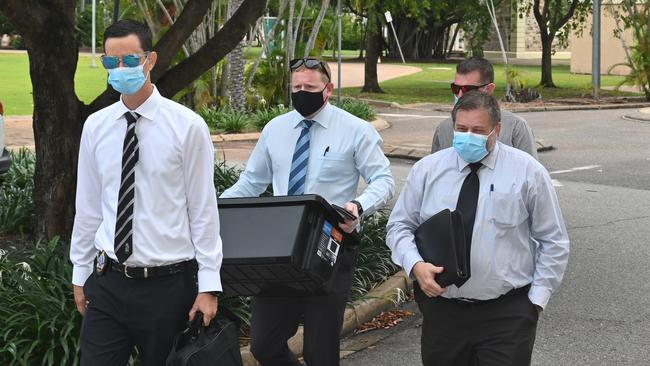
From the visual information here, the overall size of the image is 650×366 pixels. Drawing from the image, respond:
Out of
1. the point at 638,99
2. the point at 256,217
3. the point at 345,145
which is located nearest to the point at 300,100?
the point at 345,145

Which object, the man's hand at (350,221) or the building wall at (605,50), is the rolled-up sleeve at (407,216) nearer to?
the man's hand at (350,221)

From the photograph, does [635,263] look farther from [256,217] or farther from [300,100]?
[256,217]

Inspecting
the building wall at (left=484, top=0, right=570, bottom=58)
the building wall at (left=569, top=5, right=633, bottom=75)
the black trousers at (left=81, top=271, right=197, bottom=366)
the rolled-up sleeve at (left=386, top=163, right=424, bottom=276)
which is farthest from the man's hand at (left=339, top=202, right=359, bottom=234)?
the building wall at (left=484, top=0, right=570, bottom=58)

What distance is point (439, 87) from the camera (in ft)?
133

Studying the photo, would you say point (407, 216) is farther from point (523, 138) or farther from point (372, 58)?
point (372, 58)

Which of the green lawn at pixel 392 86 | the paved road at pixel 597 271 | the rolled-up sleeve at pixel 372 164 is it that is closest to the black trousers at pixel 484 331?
the rolled-up sleeve at pixel 372 164

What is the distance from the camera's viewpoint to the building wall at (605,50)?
49.4 meters

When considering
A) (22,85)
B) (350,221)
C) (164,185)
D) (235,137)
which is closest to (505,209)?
(350,221)

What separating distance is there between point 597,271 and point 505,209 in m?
5.28

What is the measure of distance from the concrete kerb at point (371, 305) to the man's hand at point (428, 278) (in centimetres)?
247

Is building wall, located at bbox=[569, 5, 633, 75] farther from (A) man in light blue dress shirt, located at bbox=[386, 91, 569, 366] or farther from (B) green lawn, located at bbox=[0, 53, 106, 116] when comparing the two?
(A) man in light blue dress shirt, located at bbox=[386, 91, 569, 366]

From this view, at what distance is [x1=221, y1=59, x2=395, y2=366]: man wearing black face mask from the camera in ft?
17.5

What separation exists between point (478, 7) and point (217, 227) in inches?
1247

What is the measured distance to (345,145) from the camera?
18.2 ft
